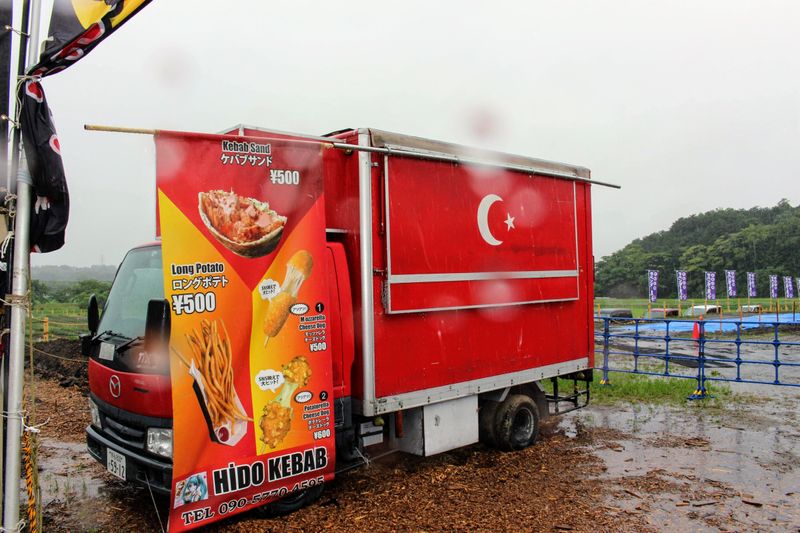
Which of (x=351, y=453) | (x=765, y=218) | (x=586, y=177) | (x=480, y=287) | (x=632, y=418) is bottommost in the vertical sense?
(x=632, y=418)

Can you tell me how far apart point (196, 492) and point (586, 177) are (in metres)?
5.94

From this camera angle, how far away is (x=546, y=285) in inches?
274

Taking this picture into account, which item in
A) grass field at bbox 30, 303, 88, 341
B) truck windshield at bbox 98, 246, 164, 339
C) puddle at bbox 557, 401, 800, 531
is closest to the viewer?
truck windshield at bbox 98, 246, 164, 339

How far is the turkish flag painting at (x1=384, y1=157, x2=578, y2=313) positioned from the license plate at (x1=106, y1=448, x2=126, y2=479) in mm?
2464

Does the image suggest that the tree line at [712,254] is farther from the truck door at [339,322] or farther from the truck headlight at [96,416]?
the truck headlight at [96,416]

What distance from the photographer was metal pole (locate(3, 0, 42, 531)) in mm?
3512

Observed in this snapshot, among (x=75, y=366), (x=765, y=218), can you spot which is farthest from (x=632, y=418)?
(x=765, y=218)

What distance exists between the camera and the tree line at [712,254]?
206ft

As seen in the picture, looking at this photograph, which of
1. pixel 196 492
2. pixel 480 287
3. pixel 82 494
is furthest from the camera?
pixel 480 287

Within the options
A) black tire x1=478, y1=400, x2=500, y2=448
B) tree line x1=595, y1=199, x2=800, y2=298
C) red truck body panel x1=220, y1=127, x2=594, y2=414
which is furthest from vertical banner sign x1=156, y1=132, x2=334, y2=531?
tree line x1=595, y1=199, x2=800, y2=298

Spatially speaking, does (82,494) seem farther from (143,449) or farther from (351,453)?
(351,453)

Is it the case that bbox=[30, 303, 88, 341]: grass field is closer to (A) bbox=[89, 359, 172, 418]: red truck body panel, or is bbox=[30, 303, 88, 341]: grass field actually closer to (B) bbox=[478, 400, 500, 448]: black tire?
(A) bbox=[89, 359, 172, 418]: red truck body panel

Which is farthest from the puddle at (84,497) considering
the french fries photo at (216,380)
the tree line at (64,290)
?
the tree line at (64,290)

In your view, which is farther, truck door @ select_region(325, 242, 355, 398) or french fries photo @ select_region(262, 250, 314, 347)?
truck door @ select_region(325, 242, 355, 398)
